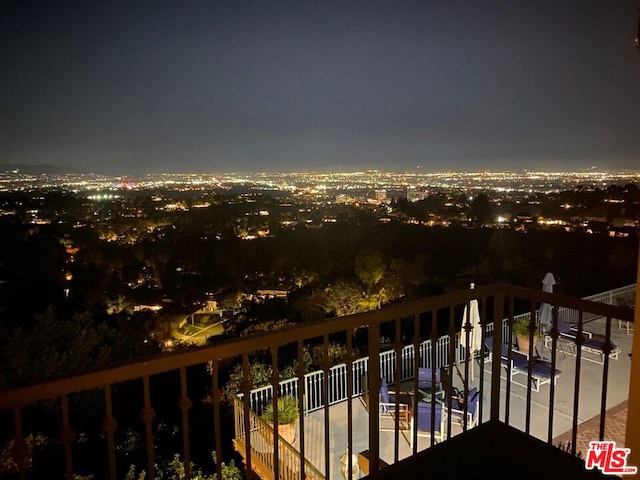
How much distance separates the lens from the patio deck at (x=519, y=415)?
511 centimetres

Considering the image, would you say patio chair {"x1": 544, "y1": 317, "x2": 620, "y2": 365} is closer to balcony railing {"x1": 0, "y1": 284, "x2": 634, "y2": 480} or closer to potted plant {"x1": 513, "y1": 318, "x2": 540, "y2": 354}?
potted plant {"x1": 513, "y1": 318, "x2": 540, "y2": 354}

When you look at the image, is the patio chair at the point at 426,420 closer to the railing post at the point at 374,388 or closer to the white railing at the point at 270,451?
the white railing at the point at 270,451

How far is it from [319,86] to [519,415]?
34902 mm

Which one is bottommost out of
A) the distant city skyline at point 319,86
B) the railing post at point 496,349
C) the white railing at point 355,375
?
the white railing at point 355,375

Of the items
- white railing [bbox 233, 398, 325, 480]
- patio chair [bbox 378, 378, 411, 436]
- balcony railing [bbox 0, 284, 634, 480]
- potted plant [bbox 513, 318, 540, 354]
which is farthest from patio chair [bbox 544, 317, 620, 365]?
balcony railing [bbox 0, 284, 634, 480]

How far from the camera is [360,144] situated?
201 feet

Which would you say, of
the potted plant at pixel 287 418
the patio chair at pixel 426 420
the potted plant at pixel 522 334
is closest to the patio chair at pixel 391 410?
the patio chair at pixel 426 420

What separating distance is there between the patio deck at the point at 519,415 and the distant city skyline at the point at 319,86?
3412mm

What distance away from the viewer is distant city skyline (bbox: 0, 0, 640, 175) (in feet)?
35.1

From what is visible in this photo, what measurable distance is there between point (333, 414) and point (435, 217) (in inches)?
1348

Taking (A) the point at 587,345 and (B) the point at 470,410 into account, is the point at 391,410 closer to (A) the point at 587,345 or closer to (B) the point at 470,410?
(B) the point at 470,410

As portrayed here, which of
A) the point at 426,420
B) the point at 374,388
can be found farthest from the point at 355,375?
the point at 374,388

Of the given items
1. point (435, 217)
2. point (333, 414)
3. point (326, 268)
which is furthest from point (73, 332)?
point (435, 217)

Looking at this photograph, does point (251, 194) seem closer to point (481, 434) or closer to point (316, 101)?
Result: point (316, 101)
